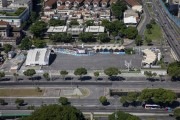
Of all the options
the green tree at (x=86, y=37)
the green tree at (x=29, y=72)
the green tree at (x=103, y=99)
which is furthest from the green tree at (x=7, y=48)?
the green tree at (x=103, y=99)

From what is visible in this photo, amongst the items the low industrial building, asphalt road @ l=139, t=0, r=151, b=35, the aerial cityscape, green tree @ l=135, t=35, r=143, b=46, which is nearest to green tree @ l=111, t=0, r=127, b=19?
the aerial cityscape

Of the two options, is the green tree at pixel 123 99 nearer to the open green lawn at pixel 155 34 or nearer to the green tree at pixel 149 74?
the green tree at pixel 149 74

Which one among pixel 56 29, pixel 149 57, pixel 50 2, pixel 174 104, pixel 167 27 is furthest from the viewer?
pixel 50 2

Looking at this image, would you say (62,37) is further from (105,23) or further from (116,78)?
(116,78)

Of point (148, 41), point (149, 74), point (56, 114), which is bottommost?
point (148, 41)

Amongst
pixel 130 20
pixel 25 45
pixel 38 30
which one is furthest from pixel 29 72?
pixel 130 20

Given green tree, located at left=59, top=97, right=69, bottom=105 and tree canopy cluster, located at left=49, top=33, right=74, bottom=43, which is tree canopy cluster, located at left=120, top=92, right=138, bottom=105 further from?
tree canopy cluster, located at left=49, top=33, right=74, bottom=43
